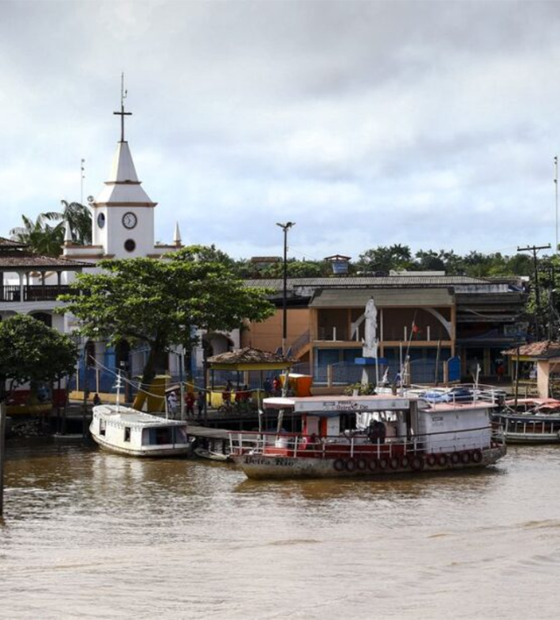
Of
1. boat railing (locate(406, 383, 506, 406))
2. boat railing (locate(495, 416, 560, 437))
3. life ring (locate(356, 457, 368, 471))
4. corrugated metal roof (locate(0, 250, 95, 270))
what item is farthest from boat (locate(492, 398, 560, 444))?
corrugated metal roof (locate(0, 250, 95, 270))

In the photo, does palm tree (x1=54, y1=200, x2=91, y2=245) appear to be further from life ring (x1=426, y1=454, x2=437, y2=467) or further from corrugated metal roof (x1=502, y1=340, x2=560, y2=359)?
life ring (x1=426, y1=454, x2=437, y2=467)

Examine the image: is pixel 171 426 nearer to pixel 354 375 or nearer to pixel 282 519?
pixel 282 519

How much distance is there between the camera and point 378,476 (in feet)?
161

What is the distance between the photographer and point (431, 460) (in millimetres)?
49906

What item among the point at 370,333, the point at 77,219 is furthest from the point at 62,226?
the point at 370,333

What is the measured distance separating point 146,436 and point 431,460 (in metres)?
11.8

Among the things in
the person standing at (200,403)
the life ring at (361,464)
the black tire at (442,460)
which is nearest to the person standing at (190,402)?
the person standing at (200,403)

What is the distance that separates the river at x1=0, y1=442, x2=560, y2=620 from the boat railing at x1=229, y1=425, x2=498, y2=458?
1217 millimetres

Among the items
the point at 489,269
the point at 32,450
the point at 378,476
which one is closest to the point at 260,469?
the point at 378,476

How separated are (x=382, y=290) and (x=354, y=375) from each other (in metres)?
9.14

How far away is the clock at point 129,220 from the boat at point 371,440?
29494 mm

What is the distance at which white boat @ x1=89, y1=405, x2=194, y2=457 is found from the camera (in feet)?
177

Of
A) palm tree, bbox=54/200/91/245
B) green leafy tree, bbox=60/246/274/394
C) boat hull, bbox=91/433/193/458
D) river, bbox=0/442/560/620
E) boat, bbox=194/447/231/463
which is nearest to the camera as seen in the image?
river, bbox=0/442/560/620

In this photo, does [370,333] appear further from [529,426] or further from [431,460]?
[431,460]
